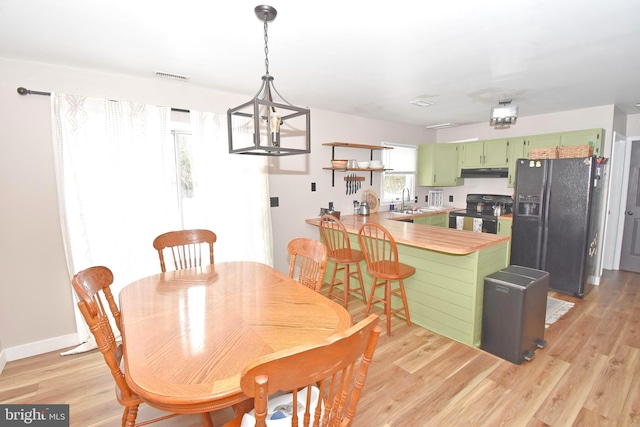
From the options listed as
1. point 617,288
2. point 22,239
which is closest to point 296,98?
point 22,239

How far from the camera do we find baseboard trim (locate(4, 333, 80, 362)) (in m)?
2.41

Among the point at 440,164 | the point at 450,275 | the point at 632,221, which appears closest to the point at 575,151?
the point at 440,164

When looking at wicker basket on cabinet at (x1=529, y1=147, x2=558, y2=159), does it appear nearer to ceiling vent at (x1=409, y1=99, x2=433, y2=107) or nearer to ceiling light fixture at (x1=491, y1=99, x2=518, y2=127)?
ceiling light fixture at (x1=491, y1=99, x2=518, y2=127)

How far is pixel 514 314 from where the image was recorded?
2.27 meters

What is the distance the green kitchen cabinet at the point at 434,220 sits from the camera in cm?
454

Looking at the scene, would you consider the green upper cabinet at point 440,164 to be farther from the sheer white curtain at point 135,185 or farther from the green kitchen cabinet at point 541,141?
the sheer white curtain at point 135,185

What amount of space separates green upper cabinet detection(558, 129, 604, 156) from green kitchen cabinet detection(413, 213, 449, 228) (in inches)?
70.4

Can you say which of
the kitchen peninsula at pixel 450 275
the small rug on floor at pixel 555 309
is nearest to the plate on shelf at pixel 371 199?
the kitchen peninsula at pixel 450 275

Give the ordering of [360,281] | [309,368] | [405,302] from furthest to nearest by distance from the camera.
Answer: [360,281], [405,302], [309,368]

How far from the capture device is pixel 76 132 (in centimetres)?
244

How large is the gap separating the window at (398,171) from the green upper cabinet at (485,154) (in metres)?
0.78

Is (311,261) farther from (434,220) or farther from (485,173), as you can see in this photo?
(485,173)

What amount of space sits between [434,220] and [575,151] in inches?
75.4

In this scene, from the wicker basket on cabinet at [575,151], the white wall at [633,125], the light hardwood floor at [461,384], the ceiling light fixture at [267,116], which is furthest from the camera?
the white wall at [633,125]
